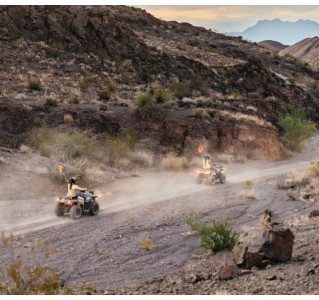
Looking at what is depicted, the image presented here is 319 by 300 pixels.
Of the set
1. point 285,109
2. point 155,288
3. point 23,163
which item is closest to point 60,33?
point 285,109

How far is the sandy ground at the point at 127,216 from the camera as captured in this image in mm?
12734

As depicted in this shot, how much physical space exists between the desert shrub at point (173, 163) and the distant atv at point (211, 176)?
447 cm

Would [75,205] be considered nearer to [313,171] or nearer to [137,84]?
[313,171]

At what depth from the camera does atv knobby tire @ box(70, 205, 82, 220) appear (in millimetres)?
16812

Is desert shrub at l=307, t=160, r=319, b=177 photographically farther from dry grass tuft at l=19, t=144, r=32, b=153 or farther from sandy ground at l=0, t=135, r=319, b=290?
dry grass tuft at l=19, t=144, r=32, b=153

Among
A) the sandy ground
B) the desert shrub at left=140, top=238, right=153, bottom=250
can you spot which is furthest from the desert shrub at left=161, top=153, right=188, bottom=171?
the desert shrub at left=140, top=238, right=153, bottom=250

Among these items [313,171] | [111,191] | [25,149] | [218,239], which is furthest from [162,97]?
[218,239]

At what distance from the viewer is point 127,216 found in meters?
17.0

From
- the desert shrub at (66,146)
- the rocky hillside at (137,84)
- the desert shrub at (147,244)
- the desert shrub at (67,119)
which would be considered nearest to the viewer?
the desert shrub at (147,244)

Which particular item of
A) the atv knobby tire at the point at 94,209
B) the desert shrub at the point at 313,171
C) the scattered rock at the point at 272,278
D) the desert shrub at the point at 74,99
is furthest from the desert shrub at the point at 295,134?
the scattered rock at the point at 272,278

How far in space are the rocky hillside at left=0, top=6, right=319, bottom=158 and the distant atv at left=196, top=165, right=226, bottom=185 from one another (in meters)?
8.09

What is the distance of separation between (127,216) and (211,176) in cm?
622

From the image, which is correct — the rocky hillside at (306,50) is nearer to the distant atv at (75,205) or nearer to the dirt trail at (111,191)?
the dirt trail at (111,191)

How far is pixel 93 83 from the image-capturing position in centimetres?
3938
